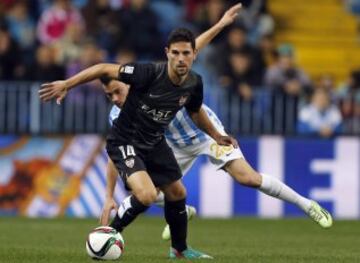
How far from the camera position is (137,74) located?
10.4 m

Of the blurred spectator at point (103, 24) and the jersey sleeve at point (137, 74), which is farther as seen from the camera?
the blurred spectator at point (103, 24)

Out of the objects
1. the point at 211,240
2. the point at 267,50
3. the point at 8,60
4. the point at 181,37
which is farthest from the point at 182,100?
the point at 267,50

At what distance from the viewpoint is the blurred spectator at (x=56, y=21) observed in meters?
20.5

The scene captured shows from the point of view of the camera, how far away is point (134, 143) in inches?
425

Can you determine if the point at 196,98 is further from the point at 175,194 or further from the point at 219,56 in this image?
the point at 219,56

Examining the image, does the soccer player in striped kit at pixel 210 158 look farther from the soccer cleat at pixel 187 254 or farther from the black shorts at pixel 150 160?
the soccer cleat at pixel 187 254

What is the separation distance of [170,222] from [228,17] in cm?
225

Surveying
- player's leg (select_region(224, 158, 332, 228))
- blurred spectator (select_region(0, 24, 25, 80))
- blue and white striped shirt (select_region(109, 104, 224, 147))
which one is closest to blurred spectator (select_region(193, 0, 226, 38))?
blurred spectator (select_region(0, 24, 25, 80))

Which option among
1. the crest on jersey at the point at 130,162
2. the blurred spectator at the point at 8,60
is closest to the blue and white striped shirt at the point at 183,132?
the crest on jersey at the point at 130,162

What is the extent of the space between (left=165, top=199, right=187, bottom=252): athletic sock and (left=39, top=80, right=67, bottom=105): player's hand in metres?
1.83

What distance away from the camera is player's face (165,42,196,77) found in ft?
34.0

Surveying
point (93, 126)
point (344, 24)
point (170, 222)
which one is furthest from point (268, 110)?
point (170, 222)

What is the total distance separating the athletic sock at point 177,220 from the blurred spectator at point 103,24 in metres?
9.55

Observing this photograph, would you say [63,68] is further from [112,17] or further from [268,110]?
[268,110]
